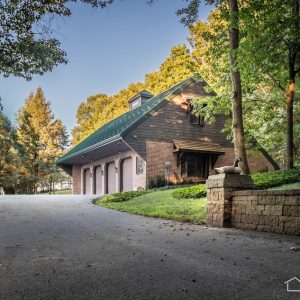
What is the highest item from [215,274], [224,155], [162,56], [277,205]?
[162,56]

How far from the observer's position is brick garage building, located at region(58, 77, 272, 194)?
21.5 m

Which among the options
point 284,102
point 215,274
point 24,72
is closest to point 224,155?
point 284,102

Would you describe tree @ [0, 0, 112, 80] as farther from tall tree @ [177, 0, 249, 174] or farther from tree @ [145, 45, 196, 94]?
tree @ [145, 45, 196, 94]

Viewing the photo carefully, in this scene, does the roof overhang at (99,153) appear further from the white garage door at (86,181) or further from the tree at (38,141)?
the tree at (38,141)

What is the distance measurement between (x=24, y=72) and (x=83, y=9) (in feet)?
16.4

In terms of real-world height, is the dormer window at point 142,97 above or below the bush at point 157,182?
above

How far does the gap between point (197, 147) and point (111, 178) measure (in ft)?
26.9

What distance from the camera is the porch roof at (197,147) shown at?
→ 2191cm

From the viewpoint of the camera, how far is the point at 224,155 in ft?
77.6

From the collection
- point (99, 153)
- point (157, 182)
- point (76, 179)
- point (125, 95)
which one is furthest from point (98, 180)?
point (125, 95)

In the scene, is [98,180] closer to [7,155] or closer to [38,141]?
[7,155]

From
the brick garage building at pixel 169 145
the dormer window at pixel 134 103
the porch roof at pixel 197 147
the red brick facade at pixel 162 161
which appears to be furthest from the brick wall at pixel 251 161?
the dormer window at pixel 134 103

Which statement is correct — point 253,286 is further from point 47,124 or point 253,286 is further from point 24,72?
point 47,124

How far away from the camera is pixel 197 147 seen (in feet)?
74.3
